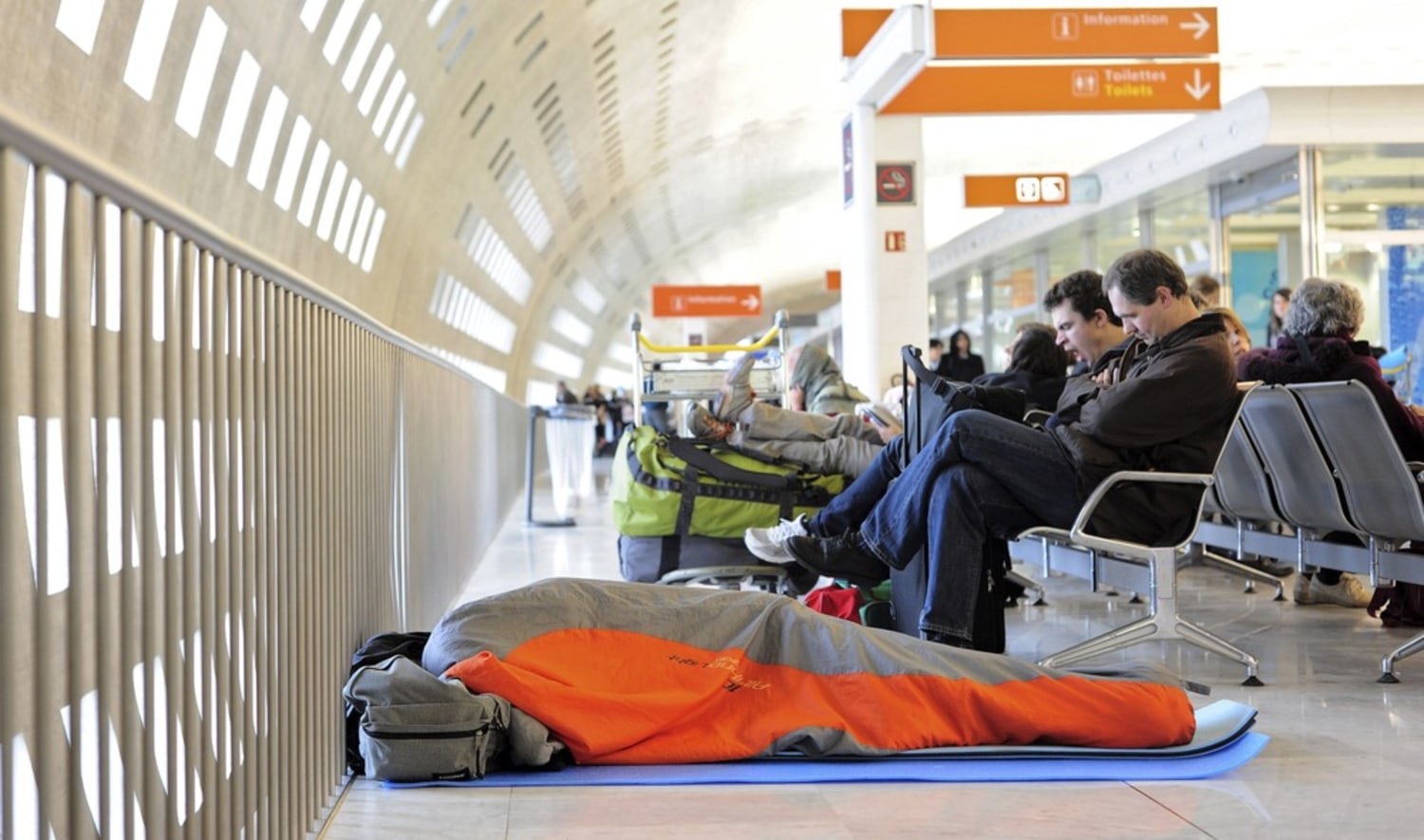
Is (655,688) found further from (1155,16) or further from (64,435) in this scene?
(1155,16)

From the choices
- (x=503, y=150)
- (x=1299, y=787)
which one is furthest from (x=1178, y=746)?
(x=503, y=150)

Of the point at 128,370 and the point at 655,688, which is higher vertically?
the point at 128,370

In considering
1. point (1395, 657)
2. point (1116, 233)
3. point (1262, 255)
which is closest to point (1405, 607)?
point (1395, 657)

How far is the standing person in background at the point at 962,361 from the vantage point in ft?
50.9

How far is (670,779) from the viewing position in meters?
3.55

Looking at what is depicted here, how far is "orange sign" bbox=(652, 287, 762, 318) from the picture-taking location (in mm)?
39375

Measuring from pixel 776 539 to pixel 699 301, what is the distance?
34.3 meters

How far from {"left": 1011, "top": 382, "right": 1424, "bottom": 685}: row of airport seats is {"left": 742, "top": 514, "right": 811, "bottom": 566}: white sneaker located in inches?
32.9

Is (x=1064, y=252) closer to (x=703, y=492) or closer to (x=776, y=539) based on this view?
(x=703, y=492)

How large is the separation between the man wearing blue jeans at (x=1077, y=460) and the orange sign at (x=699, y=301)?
112 ft

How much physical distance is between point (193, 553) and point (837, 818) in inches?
60.8

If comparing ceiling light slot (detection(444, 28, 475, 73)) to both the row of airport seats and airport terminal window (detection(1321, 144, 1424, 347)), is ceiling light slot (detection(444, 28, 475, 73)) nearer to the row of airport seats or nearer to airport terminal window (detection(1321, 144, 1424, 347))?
airport terminal window (detection(1321, 144, 1424, 347))

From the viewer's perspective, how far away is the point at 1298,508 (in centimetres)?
587

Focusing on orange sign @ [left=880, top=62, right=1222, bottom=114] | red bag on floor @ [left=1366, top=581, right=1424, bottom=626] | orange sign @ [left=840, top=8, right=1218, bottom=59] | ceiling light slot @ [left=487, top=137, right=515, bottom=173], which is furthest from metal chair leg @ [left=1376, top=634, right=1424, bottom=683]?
ceiling light slot @ [left=487, top=137, right=515, bottom=173]
